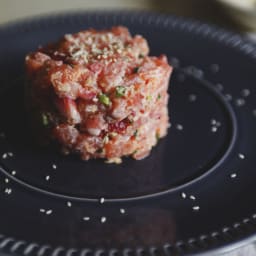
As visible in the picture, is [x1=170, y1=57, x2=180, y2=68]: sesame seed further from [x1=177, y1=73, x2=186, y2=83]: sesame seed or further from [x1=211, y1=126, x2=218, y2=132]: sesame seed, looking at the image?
[x1=211, y1=126, x2=218, y2=132]: sesame seed

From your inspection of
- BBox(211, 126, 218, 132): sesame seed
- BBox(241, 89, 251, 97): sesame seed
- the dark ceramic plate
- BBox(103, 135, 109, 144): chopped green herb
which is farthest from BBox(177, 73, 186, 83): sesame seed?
BBox(103, 135, 109, 144): chopped green herb

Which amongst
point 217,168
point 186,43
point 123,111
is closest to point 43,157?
point 123,111

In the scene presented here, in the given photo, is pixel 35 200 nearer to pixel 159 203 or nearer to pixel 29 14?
pixel 159 203

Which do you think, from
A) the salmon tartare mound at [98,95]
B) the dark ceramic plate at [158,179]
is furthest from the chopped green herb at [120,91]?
the dark ceramic plate at [158,179]

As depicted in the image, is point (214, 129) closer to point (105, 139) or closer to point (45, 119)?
point (105, 139)

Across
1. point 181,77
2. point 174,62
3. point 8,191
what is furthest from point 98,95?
point 174,62

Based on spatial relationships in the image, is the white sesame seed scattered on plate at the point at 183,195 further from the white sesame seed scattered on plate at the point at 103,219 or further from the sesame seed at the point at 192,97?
the sesame seed at the point at 192,97
